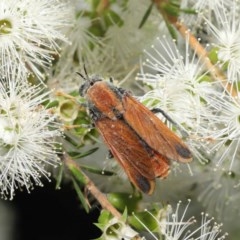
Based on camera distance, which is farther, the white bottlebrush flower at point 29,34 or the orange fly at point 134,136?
the white bottlebrush flower at point 29,34

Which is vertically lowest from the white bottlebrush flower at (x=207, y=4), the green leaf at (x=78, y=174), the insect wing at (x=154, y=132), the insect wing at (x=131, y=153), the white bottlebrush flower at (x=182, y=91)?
the green leaf at (x=78, y=174)

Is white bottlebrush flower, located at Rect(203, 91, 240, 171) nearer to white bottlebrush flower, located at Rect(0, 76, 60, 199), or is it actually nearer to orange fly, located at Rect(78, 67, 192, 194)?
orange fly, located at Rect(78, 67, 192, 194)

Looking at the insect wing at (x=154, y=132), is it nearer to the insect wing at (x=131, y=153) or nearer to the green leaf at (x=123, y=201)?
the insect wing at (x=131, y=153)

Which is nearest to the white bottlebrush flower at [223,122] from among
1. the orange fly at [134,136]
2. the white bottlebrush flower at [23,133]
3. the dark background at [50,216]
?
the orange fly at [134,136]

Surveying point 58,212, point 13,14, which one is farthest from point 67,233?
point 13,14

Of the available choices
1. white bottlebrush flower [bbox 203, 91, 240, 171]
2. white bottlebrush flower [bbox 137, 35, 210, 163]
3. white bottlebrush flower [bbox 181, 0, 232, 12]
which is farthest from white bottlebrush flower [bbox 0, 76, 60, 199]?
white bottlebrush flower [bbox 181, 0, 232, 12]

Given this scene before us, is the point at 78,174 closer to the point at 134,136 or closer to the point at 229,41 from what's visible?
the point at 134,136

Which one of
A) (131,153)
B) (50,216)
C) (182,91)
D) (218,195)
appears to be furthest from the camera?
(50,216)

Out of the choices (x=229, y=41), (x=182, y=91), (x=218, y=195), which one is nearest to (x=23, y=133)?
(x=182, y=91)
